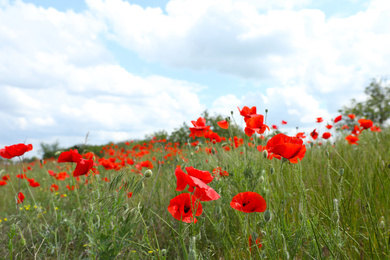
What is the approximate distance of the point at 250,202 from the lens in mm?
1378

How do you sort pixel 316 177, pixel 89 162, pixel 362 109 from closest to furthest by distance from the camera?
pixel 89 162 < pixel 316 177 < pixel 362 109

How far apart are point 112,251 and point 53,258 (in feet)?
4.21

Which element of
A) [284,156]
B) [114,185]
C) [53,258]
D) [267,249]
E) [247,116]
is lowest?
[53,258]

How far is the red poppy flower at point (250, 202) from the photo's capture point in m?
1.35

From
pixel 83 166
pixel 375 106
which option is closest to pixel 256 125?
pixel 83 166

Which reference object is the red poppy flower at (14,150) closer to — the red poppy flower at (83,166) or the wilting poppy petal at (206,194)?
the red poppy flower at (83,166)

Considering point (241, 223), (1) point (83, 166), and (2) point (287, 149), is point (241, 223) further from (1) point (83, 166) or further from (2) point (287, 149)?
(1) point (83, 166)

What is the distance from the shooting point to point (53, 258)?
2.38 meters

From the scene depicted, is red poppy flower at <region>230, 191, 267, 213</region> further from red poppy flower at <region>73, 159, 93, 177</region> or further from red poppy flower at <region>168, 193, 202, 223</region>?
red poppy flower at <region>73, 159, 93, 177</region>

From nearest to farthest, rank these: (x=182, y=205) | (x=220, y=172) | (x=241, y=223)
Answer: (x=182, y=205), (x=241, y=223), (x=220, y=172)

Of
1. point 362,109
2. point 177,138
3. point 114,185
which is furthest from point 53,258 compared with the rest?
point 362,109

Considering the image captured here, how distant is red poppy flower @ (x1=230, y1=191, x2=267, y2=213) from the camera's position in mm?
1347

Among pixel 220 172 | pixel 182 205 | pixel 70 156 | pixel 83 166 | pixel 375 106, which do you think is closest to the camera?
pixel 182 205

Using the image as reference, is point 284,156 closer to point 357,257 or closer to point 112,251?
point 357,257
